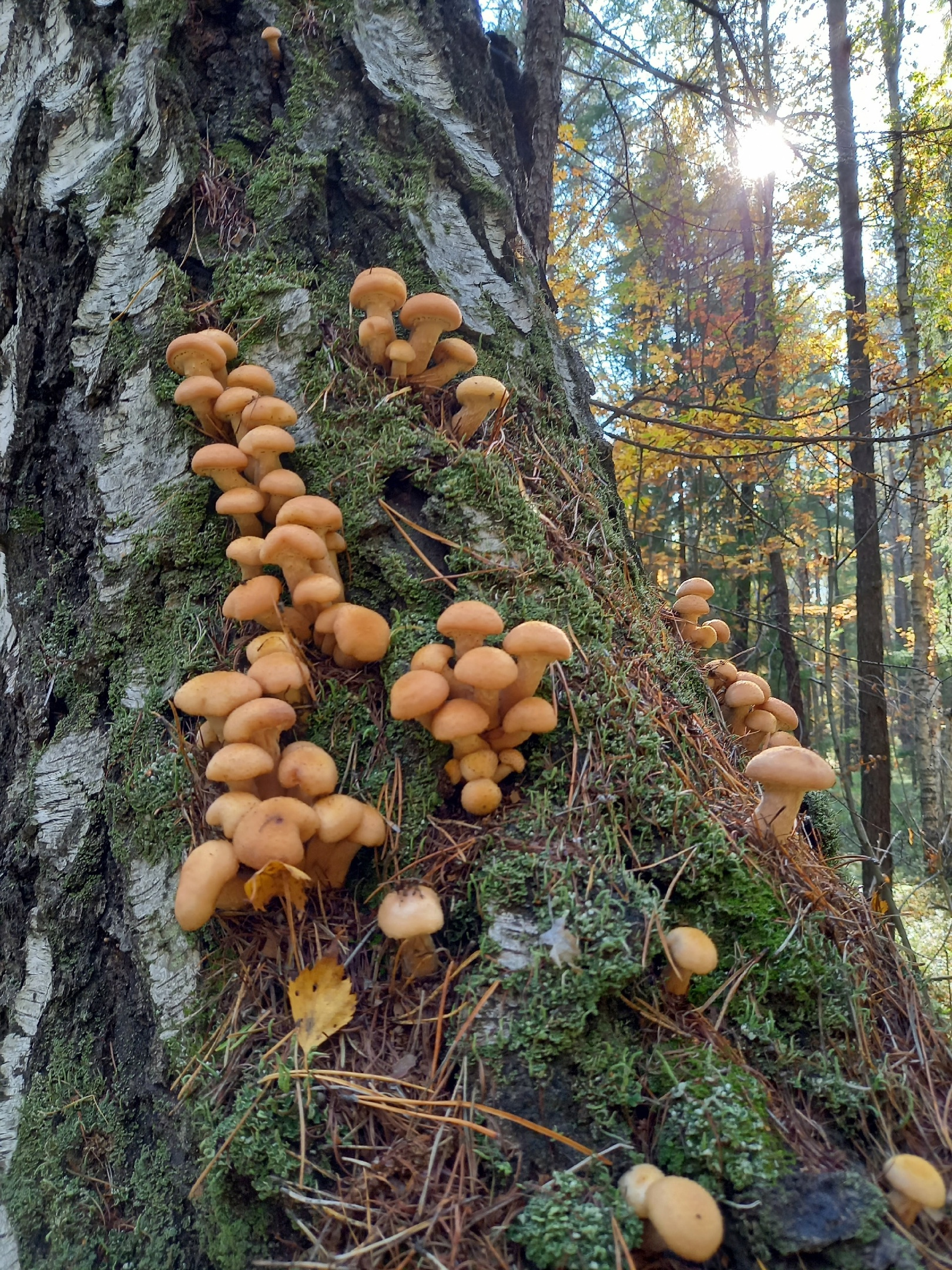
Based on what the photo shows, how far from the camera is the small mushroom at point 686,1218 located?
1.28 meters

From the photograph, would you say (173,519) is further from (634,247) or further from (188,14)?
(634,247)

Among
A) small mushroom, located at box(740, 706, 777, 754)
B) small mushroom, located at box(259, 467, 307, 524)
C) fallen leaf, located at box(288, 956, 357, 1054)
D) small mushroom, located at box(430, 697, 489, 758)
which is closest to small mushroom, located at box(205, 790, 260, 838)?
fallen leaf, located at box(288, 956, 357, 1054)

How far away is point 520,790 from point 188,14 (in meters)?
3.17

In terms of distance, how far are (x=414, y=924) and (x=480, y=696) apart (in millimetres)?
615

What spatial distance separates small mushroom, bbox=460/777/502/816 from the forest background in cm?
630

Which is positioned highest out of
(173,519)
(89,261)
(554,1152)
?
(89,261)

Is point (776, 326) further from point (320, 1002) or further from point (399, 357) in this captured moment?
point (320, 1002)

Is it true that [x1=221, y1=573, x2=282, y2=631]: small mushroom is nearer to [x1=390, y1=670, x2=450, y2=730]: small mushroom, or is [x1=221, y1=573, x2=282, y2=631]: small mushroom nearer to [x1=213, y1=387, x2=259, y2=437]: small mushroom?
[x1=390, y1=670, x2=450, y2=730]: small mushroom

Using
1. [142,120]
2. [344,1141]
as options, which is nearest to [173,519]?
[142,120]

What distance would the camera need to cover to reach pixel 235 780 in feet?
6.11

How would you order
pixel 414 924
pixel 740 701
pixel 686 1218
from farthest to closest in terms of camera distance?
pixel 740 701 → pixel 414 924 → pixel 686 1218

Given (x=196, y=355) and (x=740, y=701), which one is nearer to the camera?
(x=196, y=355)

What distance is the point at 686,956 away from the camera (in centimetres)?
164

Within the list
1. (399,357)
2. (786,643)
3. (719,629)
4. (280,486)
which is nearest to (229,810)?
(280,486)
